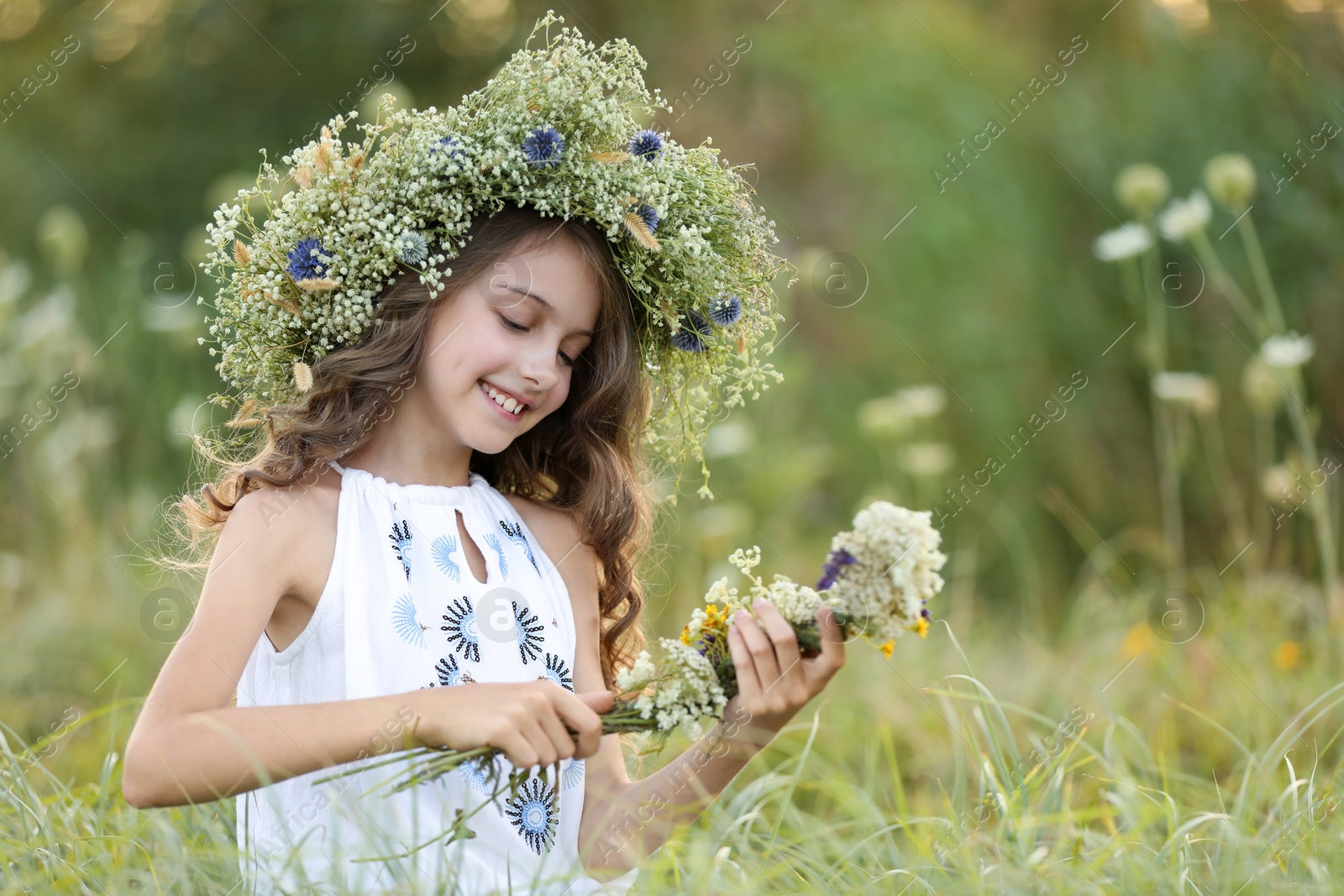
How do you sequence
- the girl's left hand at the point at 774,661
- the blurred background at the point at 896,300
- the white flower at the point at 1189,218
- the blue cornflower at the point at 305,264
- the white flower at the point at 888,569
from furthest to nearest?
the blurred background at the point at 896,300, the white flower at the point at 1189,218, the blue cornflower at the point at 305,264, the girl's left hand at the point at 774,661, the white flower at the point at 888,569

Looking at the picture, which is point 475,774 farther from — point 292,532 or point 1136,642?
point 1136,642

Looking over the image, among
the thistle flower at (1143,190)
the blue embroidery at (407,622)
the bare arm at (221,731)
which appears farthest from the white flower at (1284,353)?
the bare arm at (221,731)

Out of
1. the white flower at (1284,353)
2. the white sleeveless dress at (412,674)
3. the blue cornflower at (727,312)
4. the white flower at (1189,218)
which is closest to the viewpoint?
the white sleeveless dress at (412,674)

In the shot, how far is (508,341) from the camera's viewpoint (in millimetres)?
2045

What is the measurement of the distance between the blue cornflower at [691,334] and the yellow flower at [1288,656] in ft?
7.31

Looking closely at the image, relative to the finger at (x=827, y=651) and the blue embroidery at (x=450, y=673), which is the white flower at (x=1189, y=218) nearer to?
the finger at (x=827, y=651)

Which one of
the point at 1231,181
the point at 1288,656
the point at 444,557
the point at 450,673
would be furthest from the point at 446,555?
the point at 1288,656

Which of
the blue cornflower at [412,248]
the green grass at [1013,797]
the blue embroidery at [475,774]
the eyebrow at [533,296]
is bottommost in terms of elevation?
the green grass at [1013,797]

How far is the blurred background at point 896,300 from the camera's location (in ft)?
14.4

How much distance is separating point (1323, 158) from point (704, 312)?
3.56 metres

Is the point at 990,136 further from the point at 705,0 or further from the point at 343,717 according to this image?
the point at 343,717

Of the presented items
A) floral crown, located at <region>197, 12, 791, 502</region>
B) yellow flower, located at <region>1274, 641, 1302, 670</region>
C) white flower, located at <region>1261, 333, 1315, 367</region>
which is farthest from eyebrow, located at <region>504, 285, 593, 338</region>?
yellow flower, located at <region>1274, 641, 1302, 670</region>

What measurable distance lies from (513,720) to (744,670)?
0.34 m

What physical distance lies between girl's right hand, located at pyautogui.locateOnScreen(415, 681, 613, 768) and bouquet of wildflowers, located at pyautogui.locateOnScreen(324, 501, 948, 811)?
0.04m
